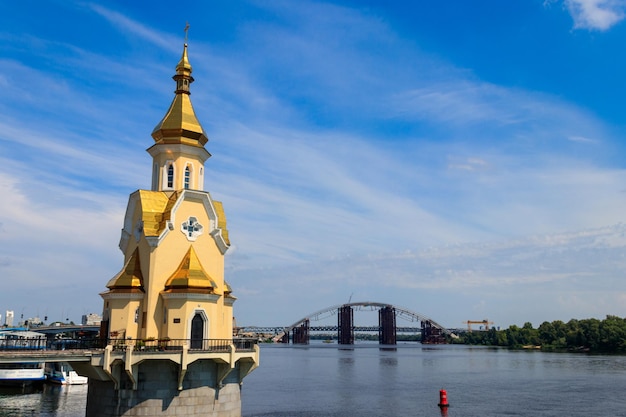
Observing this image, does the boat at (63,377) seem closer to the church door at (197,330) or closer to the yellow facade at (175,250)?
the yellow facade at (175,250)

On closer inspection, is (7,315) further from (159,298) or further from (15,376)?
(159,298)

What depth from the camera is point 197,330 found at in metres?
29.2

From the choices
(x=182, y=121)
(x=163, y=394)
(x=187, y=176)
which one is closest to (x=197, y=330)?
(x=163, y=394)

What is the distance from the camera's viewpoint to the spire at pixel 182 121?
3319 centimetres

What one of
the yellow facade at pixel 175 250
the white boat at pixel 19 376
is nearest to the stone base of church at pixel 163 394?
the yellow facade at pixel 175 250

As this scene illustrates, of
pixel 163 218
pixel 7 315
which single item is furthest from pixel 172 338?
pixel 7 315

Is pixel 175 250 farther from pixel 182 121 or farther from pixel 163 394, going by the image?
pixel 182 121

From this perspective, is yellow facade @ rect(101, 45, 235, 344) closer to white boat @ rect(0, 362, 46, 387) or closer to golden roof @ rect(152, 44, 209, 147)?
golden roof @ rect(152, 44, 209, 147)

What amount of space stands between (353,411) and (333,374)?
1403 inches

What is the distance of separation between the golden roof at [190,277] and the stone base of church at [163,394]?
3.76 metres

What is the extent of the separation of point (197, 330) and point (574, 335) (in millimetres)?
136614

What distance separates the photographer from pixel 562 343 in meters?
151

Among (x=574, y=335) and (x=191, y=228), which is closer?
(x=191, y=228)

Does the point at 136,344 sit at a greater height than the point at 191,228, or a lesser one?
lesser
